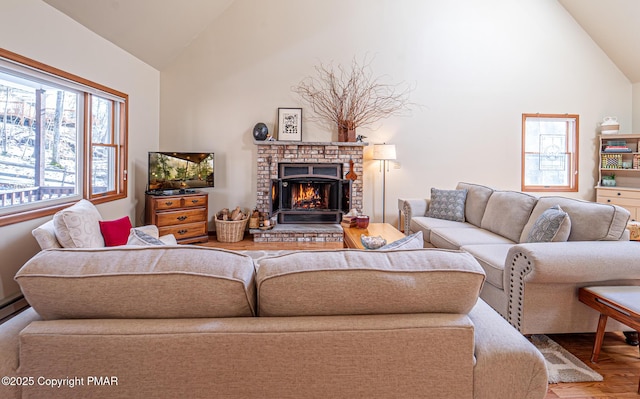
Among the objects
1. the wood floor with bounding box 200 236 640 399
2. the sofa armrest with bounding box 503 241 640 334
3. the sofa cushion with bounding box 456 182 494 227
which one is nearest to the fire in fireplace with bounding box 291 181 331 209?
the sofa cushion with bounding box 456 182 494 227

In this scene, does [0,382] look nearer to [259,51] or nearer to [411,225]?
[411,225]

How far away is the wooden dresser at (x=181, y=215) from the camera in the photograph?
15.1 feet

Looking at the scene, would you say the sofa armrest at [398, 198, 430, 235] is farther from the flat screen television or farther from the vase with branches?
the flat screen television

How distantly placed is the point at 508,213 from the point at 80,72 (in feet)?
14.7

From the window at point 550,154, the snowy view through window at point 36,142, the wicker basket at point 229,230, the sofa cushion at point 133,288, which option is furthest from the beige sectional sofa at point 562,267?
the snowy view through window at point 36,142

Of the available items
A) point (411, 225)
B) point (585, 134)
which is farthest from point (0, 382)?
point (585, 134)

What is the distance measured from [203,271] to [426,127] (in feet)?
17.1

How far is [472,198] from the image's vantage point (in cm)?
447

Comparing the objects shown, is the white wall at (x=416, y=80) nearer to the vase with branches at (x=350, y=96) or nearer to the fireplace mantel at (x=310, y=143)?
the vase with branches at (x=350, y=96)

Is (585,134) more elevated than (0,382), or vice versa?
(585,134)

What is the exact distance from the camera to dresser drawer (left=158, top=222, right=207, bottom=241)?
4.73 meters

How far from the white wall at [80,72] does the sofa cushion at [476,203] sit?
4.30m

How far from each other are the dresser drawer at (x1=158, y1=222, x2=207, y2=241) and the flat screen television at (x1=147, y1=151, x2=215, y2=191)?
0.53m

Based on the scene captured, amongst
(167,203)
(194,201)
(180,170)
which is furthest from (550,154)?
(167,203)
